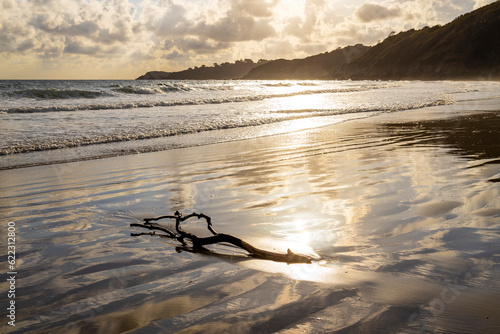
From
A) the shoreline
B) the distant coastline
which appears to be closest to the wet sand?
the shoreline

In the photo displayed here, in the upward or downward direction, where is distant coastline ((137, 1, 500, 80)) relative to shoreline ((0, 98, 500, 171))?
upward

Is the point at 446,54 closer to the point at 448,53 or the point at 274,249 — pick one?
the point at 448,53

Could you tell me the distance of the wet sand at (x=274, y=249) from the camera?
2.42 metres

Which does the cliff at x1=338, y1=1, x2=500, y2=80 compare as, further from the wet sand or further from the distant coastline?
the wet sand

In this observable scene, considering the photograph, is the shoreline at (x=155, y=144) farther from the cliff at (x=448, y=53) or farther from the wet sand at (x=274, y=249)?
the cliff at (x=448, y=53)

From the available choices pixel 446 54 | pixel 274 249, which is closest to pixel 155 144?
pixel 274 249

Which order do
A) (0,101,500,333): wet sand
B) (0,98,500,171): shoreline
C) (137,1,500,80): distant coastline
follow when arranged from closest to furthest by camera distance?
(0,101,500,333): wet sand
(0,98,500,171): shoreline
(137,1,500,80): distant coastline

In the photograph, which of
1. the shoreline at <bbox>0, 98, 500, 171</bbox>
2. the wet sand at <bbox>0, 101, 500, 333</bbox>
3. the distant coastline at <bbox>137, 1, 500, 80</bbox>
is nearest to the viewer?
Result: the wet sand at <bbox>0, 101, 500, 333</bbox>

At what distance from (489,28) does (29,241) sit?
484 ft

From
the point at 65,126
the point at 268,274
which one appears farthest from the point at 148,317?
the point at 65,126

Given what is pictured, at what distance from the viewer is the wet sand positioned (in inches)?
95.3

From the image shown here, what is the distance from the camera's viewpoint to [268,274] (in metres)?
3.05

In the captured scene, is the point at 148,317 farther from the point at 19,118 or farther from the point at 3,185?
the point at 19,118

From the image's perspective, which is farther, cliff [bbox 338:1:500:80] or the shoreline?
cliff [bbox 338:1:500:80]
